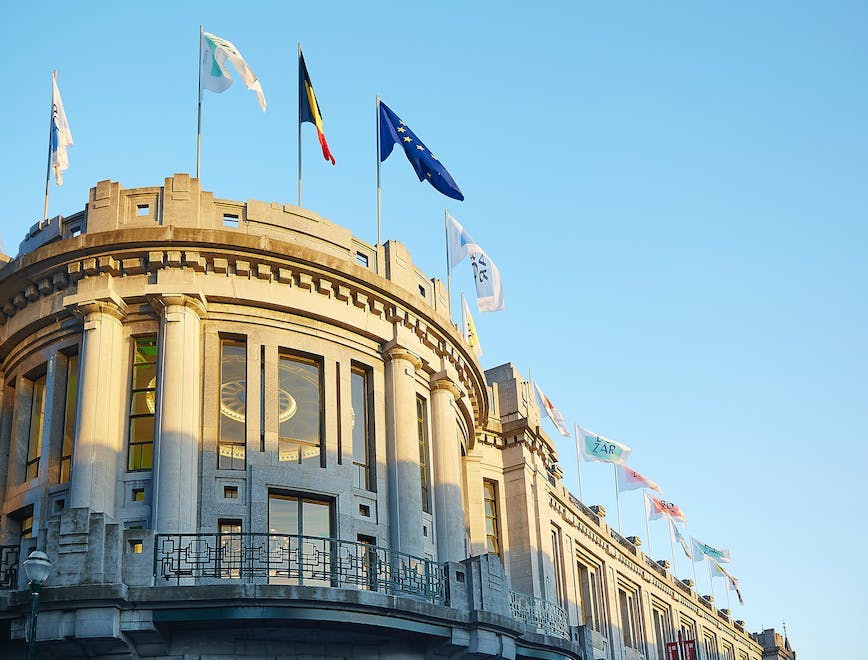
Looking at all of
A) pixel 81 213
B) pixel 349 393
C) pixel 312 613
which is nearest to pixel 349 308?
pixel 349 393

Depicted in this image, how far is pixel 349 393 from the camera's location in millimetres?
27203

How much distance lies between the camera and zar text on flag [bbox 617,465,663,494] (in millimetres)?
54281

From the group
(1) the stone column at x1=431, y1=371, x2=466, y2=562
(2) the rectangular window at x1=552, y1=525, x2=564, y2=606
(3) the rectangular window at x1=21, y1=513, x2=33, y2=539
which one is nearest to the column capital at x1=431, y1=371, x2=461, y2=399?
(1) the stone column at x1=431, y1=371, x2=466, y2=562

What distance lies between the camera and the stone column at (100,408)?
78.1ft

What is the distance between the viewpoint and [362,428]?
90.5 ft

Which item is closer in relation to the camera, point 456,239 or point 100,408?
point 100,408

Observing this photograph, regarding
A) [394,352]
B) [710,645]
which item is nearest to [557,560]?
[394,352]

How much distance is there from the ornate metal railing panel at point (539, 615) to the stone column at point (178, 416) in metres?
9.14

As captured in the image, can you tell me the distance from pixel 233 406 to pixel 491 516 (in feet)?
45.0

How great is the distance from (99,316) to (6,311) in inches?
142

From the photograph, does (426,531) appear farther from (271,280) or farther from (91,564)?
(91,564)

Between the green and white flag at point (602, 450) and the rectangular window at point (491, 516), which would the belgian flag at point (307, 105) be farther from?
the green and white flag at point (602, 450)

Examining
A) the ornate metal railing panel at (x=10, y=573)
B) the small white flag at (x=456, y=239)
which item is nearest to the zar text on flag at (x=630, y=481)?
the small white flag at (x=456, y=239)

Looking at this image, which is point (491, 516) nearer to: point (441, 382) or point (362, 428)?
point (441, 382)
